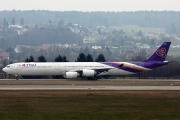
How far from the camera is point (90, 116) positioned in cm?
3219

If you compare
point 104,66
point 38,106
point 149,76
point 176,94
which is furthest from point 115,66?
point 38,106

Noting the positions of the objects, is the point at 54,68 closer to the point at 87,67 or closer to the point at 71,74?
the point at 71,74

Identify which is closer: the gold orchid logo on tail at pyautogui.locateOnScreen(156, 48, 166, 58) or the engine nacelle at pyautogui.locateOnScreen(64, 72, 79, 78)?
the engine nacelle at pyautogui.locateOnScreen(64, 72, 79, 78)

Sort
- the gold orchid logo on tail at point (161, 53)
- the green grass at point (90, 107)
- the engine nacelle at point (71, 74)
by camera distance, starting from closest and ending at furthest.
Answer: the green grass at point (90, 107), the engine nacelle at point (71, 74), the gold orchid logo on tail at point (161, 53)

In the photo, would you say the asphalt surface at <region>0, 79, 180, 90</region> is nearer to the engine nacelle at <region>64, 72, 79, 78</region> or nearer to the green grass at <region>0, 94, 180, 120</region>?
the engine nacelle at <region>64, 72, 79, 78</region>

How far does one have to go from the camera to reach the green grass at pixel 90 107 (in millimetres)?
32188

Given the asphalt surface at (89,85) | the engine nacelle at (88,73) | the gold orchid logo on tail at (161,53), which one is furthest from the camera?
the gold orchid logo on tail at (161,53)

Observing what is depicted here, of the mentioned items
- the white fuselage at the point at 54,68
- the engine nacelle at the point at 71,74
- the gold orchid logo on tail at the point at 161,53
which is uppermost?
the gold orchid logo on tail at the point at 161,53

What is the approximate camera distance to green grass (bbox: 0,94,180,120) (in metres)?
32.2

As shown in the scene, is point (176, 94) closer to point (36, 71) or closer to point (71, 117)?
point (71, 117)

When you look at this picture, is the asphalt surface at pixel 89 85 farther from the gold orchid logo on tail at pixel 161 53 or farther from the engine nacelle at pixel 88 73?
the gold orchid logo on tail at pixel 161 53

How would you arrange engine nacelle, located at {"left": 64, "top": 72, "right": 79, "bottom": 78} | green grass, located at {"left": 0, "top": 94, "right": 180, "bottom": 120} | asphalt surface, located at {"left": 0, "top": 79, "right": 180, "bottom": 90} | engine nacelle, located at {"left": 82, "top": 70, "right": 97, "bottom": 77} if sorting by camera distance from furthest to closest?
engine nacelle, located at {"left": 82, "top": 70, "right": 97, "bottom": 77}
engine nacelle, located at {"left": 64, "top": 72, "right": 79, "bottom": 78}
asphalt surface, located at {"left": 0, "top": 79, "right": 180, "bottom": 90}
green grass, located at {"left": 0, "top": 94, "right": 180, "bottom": 120}

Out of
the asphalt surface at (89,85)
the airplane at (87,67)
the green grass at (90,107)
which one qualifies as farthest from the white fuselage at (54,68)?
the green grass at (90,107)

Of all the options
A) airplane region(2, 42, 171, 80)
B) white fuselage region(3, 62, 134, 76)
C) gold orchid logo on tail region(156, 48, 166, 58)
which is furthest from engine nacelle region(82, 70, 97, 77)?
gold orchid logo on tail region(156, 48, 166, 58)
